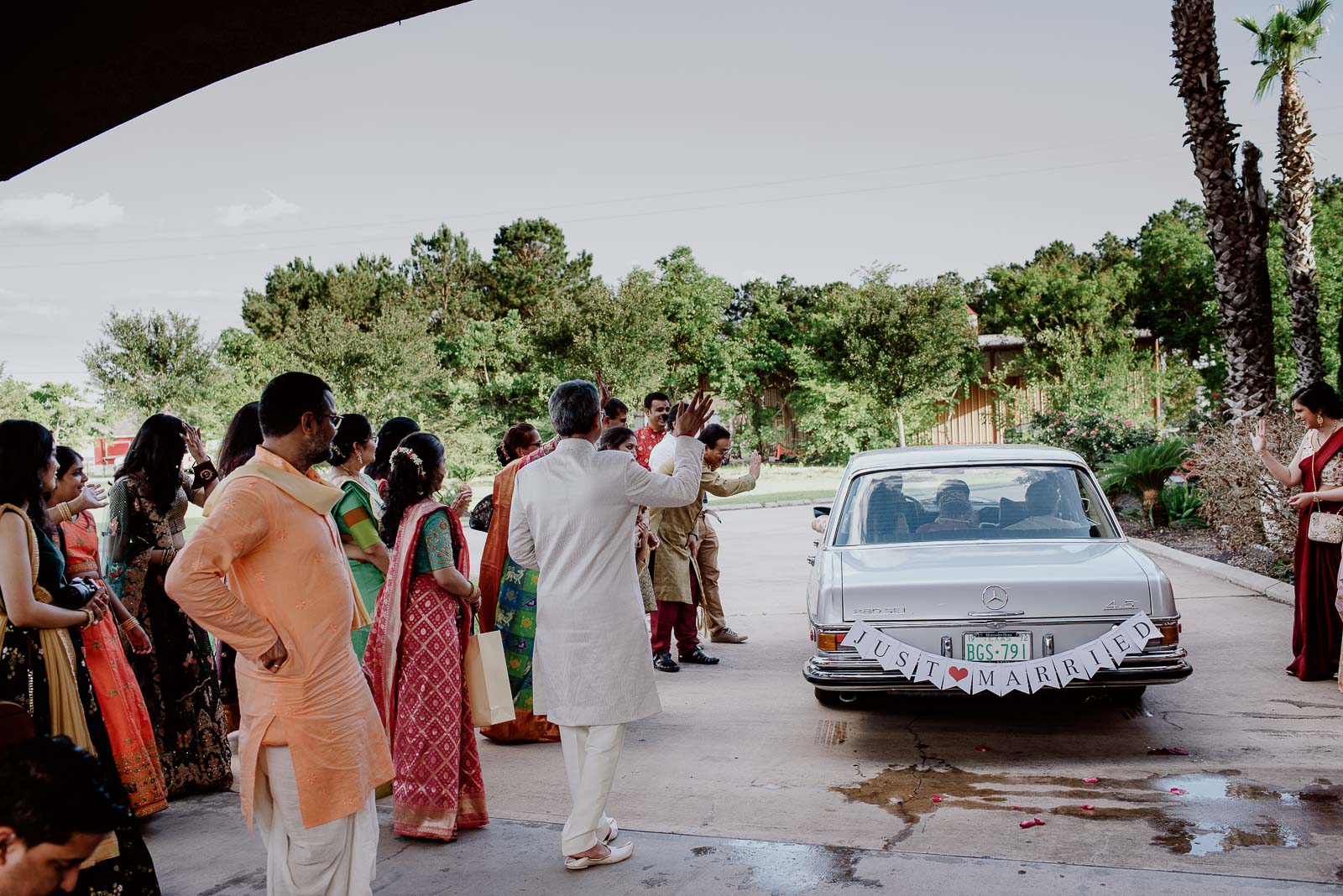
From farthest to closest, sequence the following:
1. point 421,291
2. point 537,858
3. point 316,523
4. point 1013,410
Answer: point 421,291
point 1013,410
point 537,858
point 316,523

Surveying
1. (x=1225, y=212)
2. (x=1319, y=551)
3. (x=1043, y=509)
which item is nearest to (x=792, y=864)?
(x=1043, y=509)

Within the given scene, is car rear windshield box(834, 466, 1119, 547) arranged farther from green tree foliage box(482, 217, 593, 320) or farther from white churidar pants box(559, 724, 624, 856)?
green tree foliage box(482, 217, 593, 320)

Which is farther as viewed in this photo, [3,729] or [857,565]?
[857,565]

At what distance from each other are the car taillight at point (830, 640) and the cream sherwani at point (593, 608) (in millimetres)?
1431

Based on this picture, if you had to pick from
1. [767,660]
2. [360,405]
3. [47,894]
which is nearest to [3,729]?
[47,894]

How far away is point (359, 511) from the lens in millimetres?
5004

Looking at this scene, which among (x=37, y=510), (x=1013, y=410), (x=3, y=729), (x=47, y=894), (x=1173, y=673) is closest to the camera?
(x=47, y=894)

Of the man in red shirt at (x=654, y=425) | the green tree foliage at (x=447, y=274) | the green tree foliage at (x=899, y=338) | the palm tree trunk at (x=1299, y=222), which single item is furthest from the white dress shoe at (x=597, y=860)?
the green tree foliage at (x=447, y=274)

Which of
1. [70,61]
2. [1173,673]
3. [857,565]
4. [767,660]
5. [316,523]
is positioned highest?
[70,61]

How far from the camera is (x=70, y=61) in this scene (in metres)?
3.58

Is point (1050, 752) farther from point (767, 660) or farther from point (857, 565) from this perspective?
point (767, 660)

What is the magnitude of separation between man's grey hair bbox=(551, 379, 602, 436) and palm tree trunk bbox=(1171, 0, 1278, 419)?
10.7m

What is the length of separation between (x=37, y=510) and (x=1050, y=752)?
485 centimetres

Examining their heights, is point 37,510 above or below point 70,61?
below
